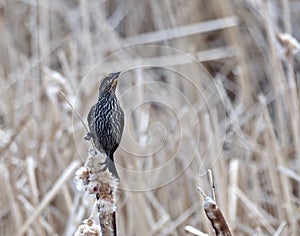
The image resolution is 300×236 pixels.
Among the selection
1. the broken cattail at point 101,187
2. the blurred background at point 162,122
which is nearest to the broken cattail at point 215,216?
the broken cattail at point 101,187

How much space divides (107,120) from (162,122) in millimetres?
1107

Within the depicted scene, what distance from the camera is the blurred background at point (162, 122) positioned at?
115 cm

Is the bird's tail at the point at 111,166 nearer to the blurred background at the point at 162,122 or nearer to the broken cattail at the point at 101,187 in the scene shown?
the broken cattail at the point at 101,187

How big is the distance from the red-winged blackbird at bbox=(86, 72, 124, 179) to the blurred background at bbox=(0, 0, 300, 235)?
0.34 meters

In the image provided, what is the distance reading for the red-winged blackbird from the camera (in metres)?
0.36

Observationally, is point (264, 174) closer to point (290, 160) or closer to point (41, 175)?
point (290, 160)

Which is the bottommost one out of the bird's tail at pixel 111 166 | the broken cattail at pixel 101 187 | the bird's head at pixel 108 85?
the broken cattail at pixel 101 187

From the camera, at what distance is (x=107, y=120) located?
365 mm

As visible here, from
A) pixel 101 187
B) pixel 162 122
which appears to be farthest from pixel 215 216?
pixel 162 122

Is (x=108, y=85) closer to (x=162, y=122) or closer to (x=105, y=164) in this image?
(x=105, y=164)

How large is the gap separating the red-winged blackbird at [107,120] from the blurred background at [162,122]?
1.12 feet

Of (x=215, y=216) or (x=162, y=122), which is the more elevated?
A: (x=162, y=122)

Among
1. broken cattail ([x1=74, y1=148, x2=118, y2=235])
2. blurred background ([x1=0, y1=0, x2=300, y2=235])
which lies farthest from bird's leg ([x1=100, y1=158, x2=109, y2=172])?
blurred background ([x1=0, y1=0, x2=300, y2=235])

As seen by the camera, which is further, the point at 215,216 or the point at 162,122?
the point at 162,122
